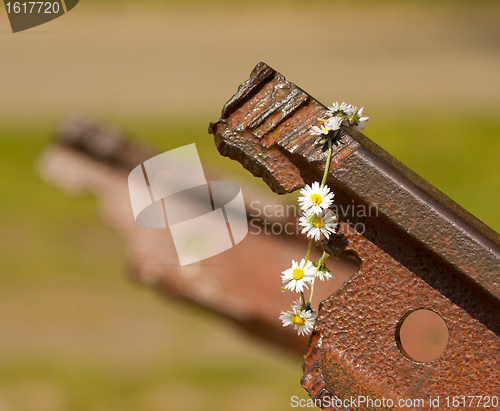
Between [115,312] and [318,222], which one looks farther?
[115,312]

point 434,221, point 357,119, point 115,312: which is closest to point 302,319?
point 434,221

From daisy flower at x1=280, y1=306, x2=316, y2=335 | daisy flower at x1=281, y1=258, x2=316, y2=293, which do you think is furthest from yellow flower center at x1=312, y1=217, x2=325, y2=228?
daisy flower at x1=280, y1=306, x2=316, y2=335

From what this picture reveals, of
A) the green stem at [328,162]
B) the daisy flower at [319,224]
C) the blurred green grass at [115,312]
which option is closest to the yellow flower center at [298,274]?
the daisy flower at [319,224]

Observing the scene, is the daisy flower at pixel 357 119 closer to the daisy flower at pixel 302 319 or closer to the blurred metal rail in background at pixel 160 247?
the daisy flower at pixel 302 319

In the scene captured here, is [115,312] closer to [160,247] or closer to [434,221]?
[160,247]

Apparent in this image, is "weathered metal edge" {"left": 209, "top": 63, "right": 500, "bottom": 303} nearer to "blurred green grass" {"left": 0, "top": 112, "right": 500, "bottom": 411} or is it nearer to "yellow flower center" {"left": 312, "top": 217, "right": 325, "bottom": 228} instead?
"yellow flower center" {"left": 312, "top": 217, "right": 325, "bottom": 228}

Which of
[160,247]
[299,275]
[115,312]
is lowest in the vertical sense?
[115,312]

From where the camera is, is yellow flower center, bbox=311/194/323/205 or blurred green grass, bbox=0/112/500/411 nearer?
yellow flower center, bbox=311/194/323/205
